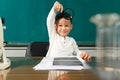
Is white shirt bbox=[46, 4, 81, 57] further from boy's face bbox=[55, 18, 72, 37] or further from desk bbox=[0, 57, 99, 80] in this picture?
desk bbox=[0, 57, 99, 80]

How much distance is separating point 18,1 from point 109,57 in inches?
72.4

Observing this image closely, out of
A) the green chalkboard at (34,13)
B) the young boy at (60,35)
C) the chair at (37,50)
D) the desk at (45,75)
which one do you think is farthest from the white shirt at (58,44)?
the green chalkboard at (34,13)

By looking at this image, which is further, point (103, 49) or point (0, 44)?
point (0, 44)

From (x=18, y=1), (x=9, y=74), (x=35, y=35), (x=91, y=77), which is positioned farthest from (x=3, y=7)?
(x=91, y=77)

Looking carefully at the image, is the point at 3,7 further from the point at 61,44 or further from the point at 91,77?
the point at 91,77

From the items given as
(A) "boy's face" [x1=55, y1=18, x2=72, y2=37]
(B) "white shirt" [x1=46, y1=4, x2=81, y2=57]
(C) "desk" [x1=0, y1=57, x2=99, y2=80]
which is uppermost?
(A) "boy's face" [x1=55, y1=18, x2=72, y2=37]

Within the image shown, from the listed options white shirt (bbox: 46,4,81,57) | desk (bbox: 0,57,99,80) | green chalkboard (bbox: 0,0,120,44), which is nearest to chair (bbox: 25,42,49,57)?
white shirt (bbox: 46,4,81,57)

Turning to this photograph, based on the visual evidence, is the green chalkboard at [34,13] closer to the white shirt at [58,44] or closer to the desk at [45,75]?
the white shirt at [58,44]

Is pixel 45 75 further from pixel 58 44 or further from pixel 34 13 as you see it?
pixel 34 13

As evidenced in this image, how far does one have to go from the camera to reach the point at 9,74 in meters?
1.17

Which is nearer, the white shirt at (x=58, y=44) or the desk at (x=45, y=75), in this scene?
the desk at (x=45, y=75)

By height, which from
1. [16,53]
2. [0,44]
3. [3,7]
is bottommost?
[16,53]

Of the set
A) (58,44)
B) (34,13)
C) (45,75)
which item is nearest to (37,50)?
(58,44)

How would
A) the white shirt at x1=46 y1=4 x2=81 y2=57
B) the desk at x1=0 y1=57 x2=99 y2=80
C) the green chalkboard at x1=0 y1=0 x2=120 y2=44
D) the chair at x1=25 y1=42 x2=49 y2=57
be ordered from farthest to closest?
the green chalkboard at x1=0 y1=0 x2=120 y2=44 → the chair at x1=25 y1=42 x2=49 y2=57 → the white shirt at x1=46 y1=4 x2=81 y2=57 → the desk at x1=0 y1=57 x2=99 y2=80
